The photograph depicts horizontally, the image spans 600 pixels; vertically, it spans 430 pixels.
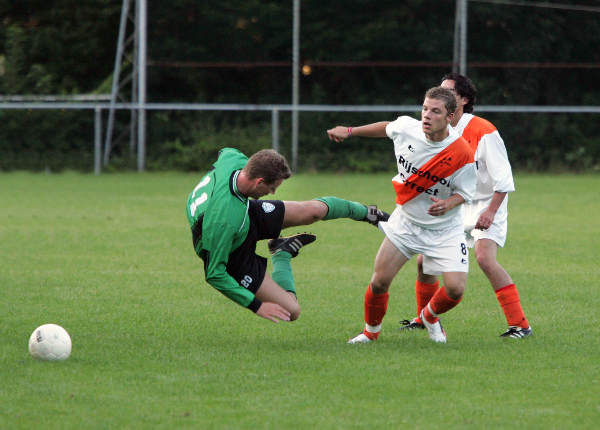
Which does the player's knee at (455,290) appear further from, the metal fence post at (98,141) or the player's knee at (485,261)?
the metal fence post at (98,141)

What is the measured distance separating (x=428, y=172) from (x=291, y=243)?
1.13 metres

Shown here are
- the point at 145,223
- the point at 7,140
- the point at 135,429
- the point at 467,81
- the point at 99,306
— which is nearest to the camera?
the point at 135,429

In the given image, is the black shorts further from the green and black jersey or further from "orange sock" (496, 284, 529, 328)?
"orange sock" (496, 284, 529, 328)

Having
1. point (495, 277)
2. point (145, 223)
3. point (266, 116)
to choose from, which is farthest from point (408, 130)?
point (266, 116)

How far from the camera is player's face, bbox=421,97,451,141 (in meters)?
5.88

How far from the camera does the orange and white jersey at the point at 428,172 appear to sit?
604 centimetres

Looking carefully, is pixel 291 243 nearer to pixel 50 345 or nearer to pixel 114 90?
pixel 50 345

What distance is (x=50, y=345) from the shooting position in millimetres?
5691

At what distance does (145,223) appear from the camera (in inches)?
538

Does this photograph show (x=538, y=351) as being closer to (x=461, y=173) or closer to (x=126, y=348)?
(x=461, y=173)

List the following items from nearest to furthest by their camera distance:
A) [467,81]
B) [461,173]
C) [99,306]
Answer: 1. [461,173]
2. [467,81]
3. [99,306]

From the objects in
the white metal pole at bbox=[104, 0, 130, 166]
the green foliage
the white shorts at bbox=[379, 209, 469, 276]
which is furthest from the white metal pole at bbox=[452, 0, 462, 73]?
the white shorts at bbox=[379, 209, 469, 276]

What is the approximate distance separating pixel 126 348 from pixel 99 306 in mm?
1588

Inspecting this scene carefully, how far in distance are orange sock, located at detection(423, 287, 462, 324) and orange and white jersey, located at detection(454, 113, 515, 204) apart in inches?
31.8
